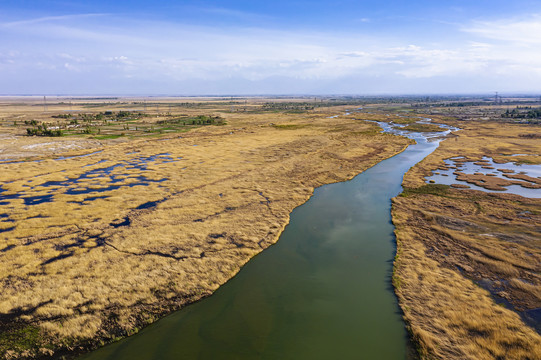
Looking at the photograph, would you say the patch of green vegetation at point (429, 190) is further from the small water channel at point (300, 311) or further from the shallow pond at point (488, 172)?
the small water channel at point (300, 311)

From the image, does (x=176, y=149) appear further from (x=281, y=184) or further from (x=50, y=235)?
(x=50, y=235)

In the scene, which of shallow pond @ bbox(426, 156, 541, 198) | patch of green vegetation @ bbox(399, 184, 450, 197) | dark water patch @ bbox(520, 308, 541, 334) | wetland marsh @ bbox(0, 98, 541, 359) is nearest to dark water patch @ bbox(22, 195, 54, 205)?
wetland marsh @ bbox(0, 98, 541, 359)

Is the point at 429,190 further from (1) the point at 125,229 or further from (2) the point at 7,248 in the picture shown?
(2) the point at 7,248

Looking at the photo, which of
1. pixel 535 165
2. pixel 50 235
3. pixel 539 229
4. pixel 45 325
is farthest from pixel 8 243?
pixel 535 165

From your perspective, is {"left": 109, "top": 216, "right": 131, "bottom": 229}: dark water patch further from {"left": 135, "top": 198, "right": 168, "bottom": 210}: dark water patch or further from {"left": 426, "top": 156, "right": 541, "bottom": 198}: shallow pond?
{"left": 426, "top": 156, "right": 541, "bottom": 198}: shallow pond

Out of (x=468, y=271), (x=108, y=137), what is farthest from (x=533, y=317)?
(x=108, y=137)
